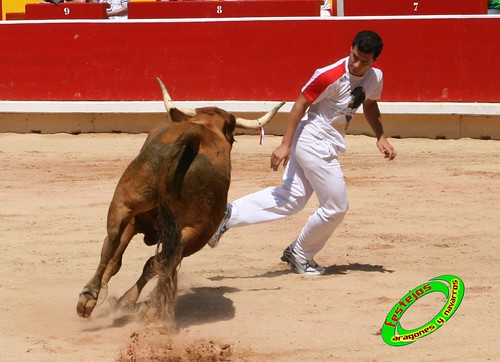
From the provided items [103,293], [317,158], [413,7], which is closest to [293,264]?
[317,158]

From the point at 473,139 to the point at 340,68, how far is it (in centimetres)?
578

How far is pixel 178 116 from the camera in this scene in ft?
18.2

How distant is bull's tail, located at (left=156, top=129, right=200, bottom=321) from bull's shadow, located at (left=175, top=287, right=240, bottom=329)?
390 millimetres

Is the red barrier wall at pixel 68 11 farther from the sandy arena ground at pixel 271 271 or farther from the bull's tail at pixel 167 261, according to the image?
the bull's tail at pixel 167 261

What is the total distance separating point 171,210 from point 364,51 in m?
1.65

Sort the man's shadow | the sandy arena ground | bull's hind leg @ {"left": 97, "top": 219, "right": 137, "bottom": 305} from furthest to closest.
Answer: the man's shadow < bull's hind leg @ {"left": 97, "top": 219, "right": 137, "bottom": 305} < the sandy arena ground

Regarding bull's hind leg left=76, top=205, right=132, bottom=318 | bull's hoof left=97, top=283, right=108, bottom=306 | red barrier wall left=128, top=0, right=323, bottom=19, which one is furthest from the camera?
red barrier wall left=128, top=0, right=323, bottom=19

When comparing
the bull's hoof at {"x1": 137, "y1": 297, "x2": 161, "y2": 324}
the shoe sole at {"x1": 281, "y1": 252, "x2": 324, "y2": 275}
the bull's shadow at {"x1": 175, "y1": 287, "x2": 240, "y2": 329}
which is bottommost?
the shoe sole at {"x1": 281, "y1": 252, "x2": 324, "y2": 275}

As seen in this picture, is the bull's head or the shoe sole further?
the shoe sole

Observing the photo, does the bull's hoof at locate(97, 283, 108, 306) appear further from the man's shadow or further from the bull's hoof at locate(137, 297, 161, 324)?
the man's shadow

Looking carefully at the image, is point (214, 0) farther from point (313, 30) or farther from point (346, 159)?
point (346, 159)

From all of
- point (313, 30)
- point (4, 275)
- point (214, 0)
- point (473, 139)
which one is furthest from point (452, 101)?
point (4, 275)

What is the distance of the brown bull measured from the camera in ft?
16.6

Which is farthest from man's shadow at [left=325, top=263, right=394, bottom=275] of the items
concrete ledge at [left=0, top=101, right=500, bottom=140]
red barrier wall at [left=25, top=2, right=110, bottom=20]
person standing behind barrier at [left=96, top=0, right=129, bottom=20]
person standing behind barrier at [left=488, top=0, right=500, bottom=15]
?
person standing behind barrier at [left=96, top=0, right=129, bottom=20]
